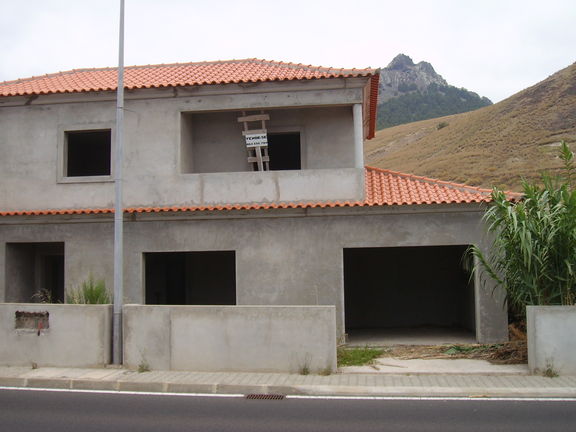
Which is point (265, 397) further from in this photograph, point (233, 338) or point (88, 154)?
point (88, 154)

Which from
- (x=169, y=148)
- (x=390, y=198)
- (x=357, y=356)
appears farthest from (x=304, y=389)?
(x=169, y=148)

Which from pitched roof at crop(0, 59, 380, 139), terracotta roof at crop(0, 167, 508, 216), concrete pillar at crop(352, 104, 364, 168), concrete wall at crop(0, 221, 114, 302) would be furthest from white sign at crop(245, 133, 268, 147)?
concrete wall at crop(0, 221, 114, 302)

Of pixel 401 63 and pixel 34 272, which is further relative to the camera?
Result: pixel 401 63

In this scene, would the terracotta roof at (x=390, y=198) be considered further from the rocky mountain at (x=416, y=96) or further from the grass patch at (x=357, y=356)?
the rocky mountain at (x=416, y=96)

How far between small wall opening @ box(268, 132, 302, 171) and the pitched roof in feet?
6.20

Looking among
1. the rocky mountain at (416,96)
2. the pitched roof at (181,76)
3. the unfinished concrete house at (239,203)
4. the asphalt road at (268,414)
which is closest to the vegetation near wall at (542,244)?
the unfinished concrete house at (239,203)

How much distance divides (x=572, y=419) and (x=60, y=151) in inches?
528

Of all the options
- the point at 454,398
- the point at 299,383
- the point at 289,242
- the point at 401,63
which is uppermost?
the point at 401,63

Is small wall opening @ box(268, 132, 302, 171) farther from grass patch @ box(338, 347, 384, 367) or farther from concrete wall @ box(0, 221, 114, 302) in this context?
grass patch @ box(338, 347, 384, 367)

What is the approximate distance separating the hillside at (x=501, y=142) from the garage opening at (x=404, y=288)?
24626mm

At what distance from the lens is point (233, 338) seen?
10.2 metres

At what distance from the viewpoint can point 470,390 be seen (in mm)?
8867

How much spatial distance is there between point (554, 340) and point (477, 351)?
2350 millimetres

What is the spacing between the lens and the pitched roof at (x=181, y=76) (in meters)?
15.1
